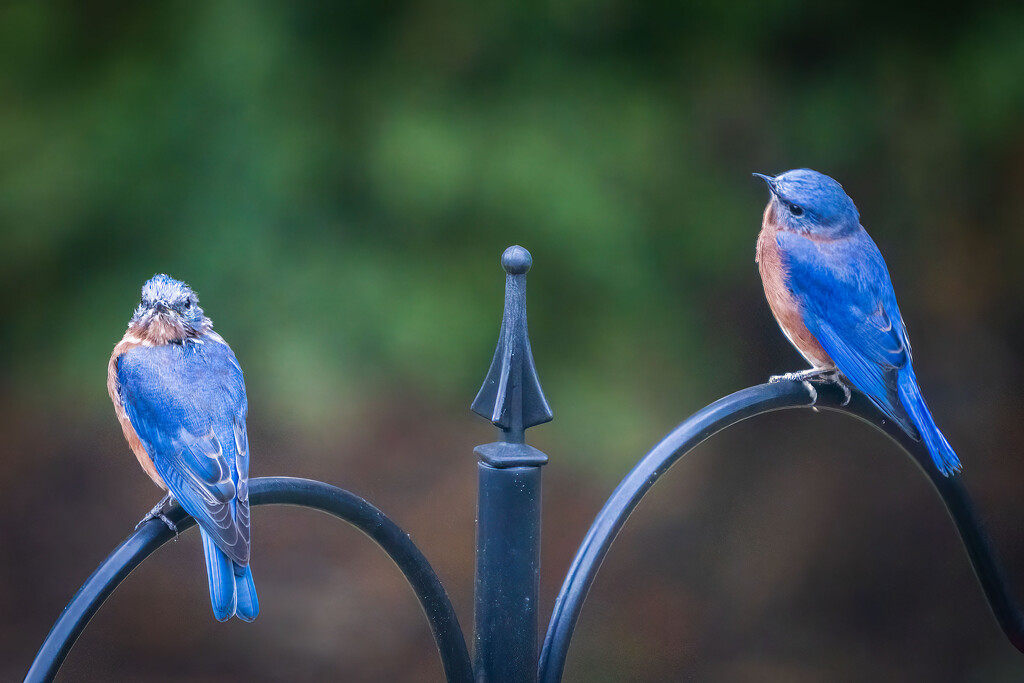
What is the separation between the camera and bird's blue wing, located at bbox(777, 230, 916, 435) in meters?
2.43

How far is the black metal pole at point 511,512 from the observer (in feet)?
4.99

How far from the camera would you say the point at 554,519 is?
4.20 m

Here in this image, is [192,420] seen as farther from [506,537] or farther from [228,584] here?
[506,537]

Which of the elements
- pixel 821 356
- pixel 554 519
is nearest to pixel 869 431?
pixel 554 519

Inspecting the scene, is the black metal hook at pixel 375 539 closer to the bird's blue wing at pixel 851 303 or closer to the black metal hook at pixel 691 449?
the black metal hook at pixel 691 449

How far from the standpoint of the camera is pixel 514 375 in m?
1.53

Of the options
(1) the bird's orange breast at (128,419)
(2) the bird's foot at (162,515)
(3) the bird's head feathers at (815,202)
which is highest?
(3) the bird's head feathers at (815,202)

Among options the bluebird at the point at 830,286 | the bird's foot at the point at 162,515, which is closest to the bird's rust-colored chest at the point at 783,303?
the bluebird at the point at 830,286

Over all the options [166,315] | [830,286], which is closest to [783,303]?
[830,286]

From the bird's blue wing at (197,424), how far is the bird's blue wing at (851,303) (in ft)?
4.32

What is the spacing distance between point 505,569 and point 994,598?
1129 mm

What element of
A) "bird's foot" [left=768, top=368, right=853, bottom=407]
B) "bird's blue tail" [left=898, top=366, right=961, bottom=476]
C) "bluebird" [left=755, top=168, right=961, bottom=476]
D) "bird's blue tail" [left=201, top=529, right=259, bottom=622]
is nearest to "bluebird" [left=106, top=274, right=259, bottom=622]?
"bird's blue tail" [left=201, top=529, right=259, bottom=622]

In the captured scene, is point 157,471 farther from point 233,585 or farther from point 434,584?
point 434,584

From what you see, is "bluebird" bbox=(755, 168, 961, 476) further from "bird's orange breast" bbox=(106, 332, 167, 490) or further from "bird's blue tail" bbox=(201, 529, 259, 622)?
"bird's orange breast" bbox=(106, 332, 167, 490)
